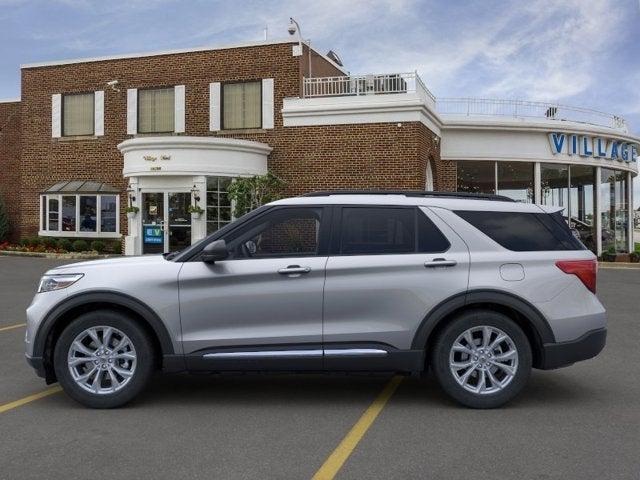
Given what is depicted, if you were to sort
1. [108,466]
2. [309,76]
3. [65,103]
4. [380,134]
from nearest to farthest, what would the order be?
[108,466], [380,134], [309,76], [65,103]

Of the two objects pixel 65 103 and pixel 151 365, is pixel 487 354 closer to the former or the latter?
pixel 151 365

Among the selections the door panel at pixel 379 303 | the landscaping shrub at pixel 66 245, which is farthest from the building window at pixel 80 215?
the door panel at pixel 379 303

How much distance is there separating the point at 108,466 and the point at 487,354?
116 inches

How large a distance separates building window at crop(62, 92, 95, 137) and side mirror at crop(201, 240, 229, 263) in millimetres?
21354

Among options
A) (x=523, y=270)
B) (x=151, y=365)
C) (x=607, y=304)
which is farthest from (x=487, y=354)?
(x=607, y=304)

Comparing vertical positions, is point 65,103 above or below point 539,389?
above

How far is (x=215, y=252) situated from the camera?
5078 millimetres

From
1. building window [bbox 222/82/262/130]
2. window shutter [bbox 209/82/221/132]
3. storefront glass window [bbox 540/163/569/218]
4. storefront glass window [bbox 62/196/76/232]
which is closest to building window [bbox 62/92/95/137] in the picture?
storefront glass window [bbox 62/196/76/232]

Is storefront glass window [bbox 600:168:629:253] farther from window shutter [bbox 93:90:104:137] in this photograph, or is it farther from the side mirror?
the side mirror

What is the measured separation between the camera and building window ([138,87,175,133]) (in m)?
23.6

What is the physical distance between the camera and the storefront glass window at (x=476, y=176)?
950 inches

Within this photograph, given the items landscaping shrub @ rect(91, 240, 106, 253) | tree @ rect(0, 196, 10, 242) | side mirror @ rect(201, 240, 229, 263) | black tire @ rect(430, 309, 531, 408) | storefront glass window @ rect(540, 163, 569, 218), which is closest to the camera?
side mirror @ rect(201, 240, 229, 263)

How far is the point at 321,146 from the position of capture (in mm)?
21281

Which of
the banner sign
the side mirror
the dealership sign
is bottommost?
the side mirror
